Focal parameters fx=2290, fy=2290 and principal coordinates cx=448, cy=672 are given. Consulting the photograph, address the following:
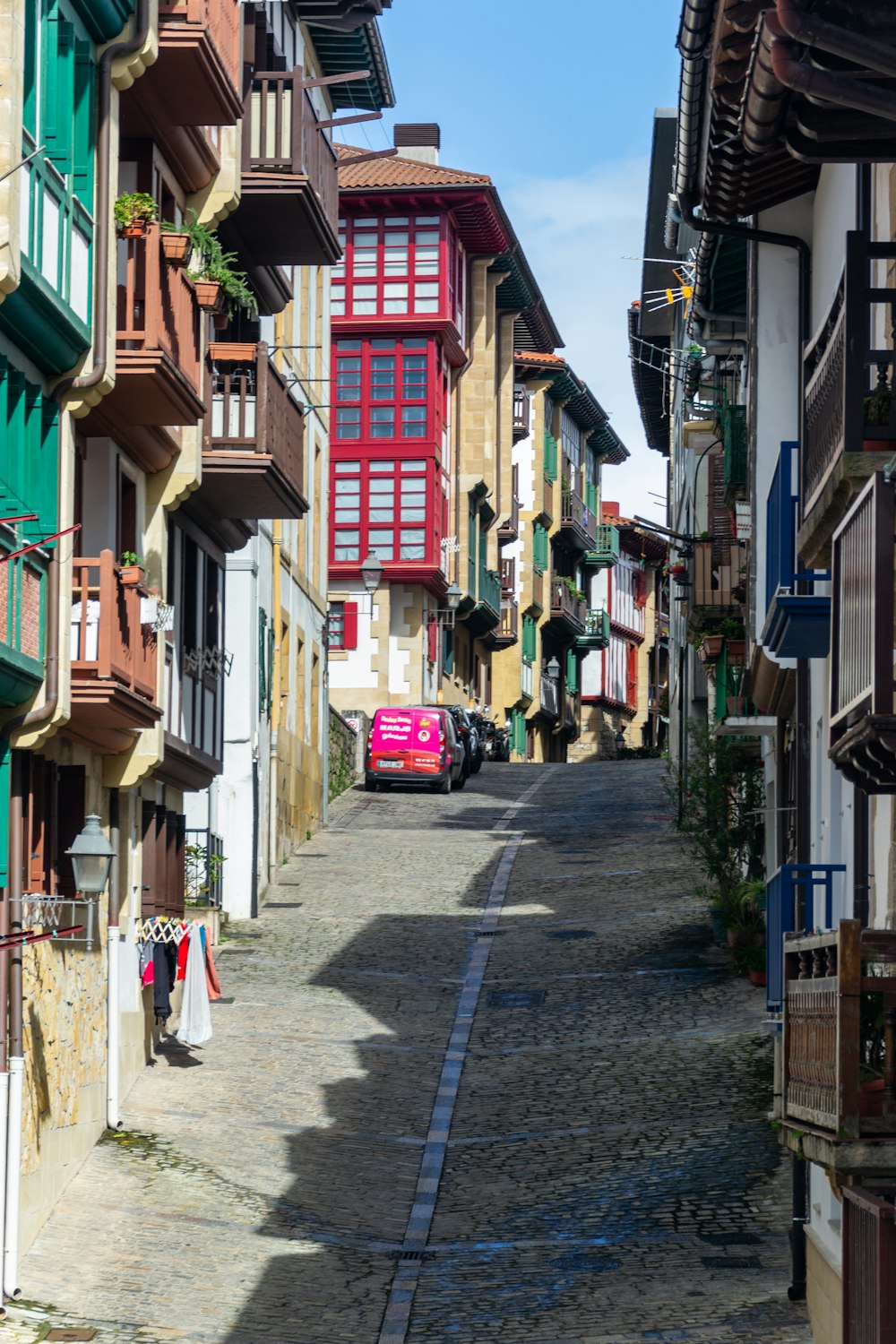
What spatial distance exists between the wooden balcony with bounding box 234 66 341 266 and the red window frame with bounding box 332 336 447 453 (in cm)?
2842

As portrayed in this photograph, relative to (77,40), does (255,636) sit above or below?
below

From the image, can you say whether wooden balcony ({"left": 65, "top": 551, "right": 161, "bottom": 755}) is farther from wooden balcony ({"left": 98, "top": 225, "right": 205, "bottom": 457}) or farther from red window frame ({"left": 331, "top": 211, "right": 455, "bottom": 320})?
red window frame ({"left": 331, "top": 211, "right": 455, "bottom": 320})

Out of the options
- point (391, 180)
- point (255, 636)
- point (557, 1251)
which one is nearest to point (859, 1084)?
point (557, 1251)

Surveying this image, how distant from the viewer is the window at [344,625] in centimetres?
5581

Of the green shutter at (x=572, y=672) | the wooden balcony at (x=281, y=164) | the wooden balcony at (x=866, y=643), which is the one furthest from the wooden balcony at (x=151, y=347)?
the green shutter at (x=572, y=672)

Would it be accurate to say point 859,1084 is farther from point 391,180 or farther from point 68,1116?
point 391,180

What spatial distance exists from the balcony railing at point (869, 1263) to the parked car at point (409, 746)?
36452 mm

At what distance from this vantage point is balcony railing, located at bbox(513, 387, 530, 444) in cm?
7156

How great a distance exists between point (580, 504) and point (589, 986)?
5740 centimetres

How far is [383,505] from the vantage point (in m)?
55.8

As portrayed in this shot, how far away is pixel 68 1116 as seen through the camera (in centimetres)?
1784

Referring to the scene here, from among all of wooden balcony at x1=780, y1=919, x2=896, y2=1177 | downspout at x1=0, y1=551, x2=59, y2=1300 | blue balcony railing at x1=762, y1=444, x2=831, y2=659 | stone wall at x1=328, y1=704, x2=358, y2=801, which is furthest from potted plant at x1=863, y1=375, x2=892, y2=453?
stone wall at x1=328, y1=704, x2=358, y2=801

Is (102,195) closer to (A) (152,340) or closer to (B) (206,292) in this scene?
(A) (152,340)

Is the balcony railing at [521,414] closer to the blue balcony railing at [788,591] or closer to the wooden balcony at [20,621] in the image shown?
the wooden balcony at [20,621]
